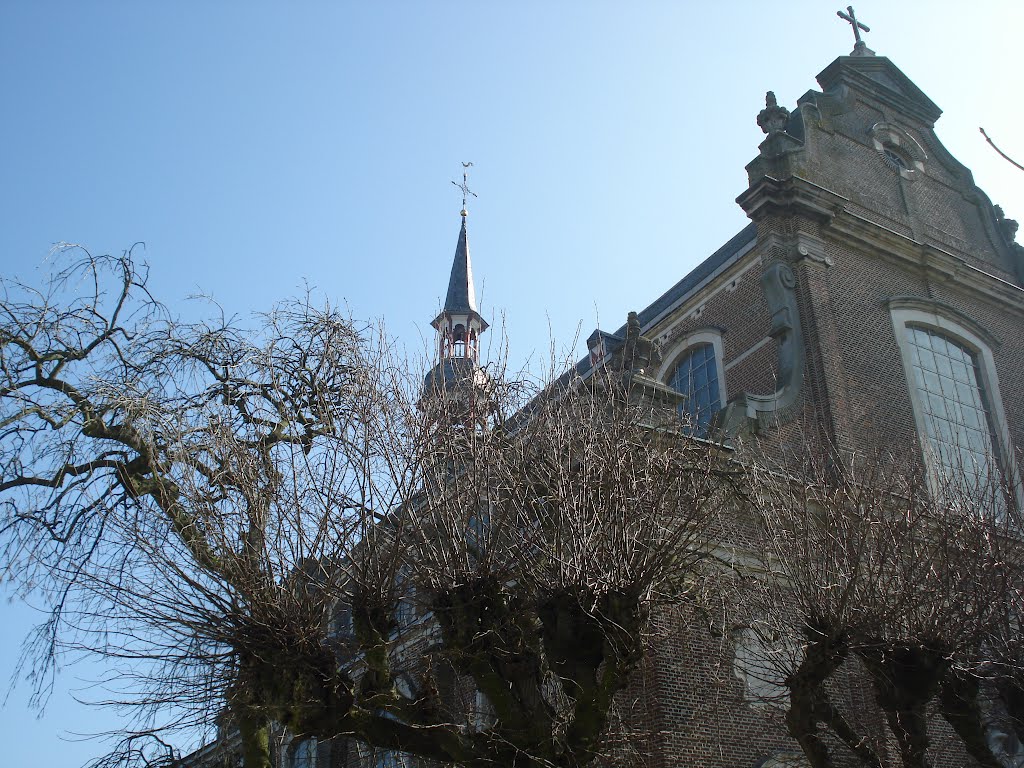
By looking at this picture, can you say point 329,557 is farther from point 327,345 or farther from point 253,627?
point 327,345

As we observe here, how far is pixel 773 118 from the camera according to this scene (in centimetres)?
1675

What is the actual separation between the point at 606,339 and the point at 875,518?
29.6ft

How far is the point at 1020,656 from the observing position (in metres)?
8.95

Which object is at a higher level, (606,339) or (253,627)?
(606,339)

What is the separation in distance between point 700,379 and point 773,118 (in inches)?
174

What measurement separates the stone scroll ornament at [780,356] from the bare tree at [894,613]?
11.1ft

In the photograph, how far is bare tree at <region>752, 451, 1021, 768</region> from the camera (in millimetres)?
8438

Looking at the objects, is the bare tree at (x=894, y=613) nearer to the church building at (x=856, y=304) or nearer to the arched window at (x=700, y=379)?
the church building at (x=856, y=304)

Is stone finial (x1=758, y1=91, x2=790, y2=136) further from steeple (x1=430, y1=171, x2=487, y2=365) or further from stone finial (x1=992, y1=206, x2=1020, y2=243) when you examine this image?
steeple (x1=430, y1=171, x2=487, y2=365)

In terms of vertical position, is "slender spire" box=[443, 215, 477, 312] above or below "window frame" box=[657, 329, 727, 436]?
above

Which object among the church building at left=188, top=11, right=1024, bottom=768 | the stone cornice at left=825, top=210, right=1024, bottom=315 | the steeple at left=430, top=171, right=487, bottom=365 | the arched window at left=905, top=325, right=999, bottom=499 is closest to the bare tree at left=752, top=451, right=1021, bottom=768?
the church building at left=188, top=11, right=1024, bottom=768

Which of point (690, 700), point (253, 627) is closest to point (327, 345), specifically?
point (253, 627)

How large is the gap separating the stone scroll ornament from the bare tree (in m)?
3.38

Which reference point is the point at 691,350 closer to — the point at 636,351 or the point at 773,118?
the point at 773,118
